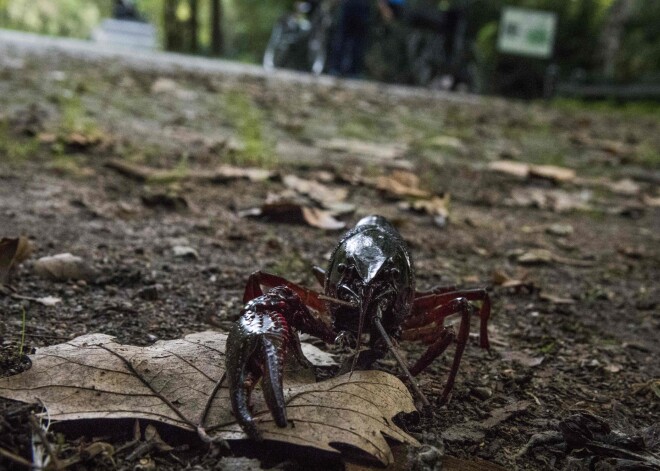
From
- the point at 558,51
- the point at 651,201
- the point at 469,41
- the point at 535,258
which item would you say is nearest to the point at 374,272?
the point at 535,258

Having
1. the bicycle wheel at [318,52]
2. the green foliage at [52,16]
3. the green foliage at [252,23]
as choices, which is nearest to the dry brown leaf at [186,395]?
the bicycle wheel at [318,52]

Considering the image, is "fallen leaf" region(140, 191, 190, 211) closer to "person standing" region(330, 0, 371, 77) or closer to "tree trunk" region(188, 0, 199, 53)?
"person standing" region(330, 0, 371, 77)

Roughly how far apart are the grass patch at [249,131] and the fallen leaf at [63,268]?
2664 mm

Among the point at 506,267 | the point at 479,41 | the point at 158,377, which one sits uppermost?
the point at 479,41

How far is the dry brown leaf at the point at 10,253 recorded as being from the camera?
2.54 metres

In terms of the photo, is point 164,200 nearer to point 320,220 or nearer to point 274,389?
point 320,220

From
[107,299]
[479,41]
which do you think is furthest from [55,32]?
[107,299]

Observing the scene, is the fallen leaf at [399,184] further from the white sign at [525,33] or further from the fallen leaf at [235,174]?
the white sign at [525,33]

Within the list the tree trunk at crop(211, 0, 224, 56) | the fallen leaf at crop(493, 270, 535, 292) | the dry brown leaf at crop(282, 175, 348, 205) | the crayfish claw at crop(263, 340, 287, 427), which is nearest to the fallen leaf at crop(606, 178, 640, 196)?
the dry brown leaf at crop(282, 175, 348, 205)

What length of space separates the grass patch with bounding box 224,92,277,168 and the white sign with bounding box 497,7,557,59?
11.2 metres

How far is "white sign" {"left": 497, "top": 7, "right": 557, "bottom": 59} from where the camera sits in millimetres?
17402

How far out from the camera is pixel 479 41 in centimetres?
2472

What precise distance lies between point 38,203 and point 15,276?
1215mm

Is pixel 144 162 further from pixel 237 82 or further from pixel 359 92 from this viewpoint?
pixel 359 92
